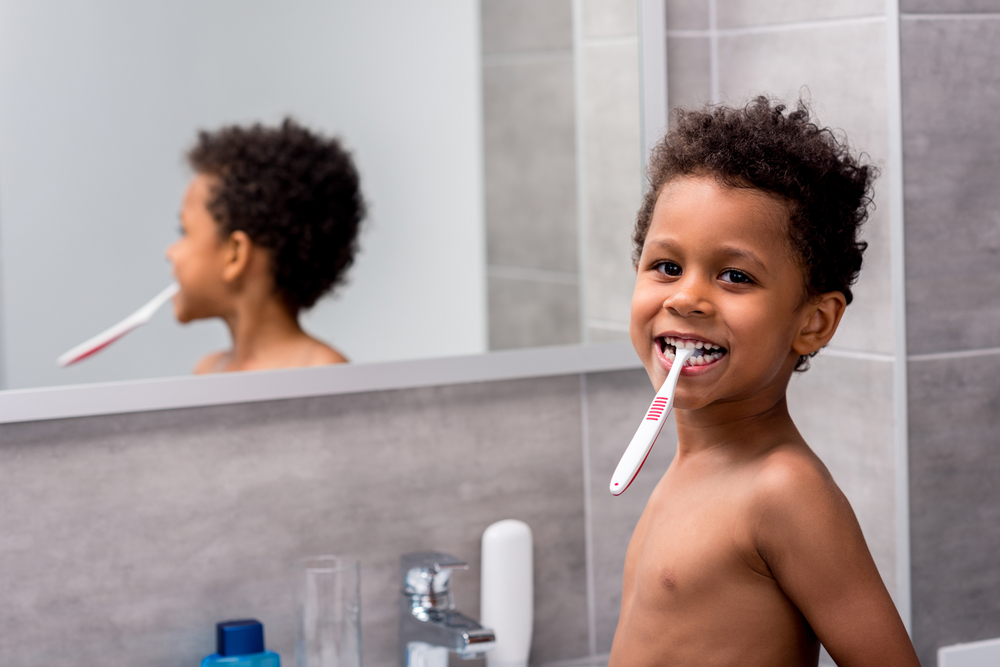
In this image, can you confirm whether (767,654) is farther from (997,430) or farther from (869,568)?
(997,430)

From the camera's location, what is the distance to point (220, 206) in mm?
1049

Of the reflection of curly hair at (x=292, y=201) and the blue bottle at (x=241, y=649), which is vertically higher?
the reflection of curly hair at (x=292, y=201)

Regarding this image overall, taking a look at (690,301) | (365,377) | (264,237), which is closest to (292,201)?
(264,237)

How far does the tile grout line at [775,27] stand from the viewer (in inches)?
40.4

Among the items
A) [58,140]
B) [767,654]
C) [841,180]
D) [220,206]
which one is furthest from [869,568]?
[58,140]

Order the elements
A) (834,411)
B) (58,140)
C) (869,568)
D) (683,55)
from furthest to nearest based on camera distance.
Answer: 1. (683,55)
2. (834,411)
3. (58,140)
4. (869,568)

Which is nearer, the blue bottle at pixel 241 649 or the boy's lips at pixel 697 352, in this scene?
the boy's lips at pixel 697 352

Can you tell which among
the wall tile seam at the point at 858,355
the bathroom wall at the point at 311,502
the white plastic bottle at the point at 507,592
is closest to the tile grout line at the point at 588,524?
the bathroom wall at the point at 311,502

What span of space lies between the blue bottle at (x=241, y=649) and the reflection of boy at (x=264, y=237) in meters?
0.25

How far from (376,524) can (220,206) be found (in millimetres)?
366

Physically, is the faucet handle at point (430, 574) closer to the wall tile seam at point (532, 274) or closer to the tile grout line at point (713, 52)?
the wall tile seam at point (532, 274)

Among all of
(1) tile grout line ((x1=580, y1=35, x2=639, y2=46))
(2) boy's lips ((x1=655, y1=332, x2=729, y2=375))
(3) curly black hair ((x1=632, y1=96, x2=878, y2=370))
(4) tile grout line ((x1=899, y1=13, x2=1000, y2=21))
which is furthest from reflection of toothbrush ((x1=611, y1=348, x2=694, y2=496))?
(1) tile grout line ((x1=580, y1=35, x2=639, y2=46))

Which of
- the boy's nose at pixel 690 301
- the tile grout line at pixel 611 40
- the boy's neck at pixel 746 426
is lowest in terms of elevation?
the boy's neck at pixel 746 426

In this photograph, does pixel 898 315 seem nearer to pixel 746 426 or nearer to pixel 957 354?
pixel 957 354
